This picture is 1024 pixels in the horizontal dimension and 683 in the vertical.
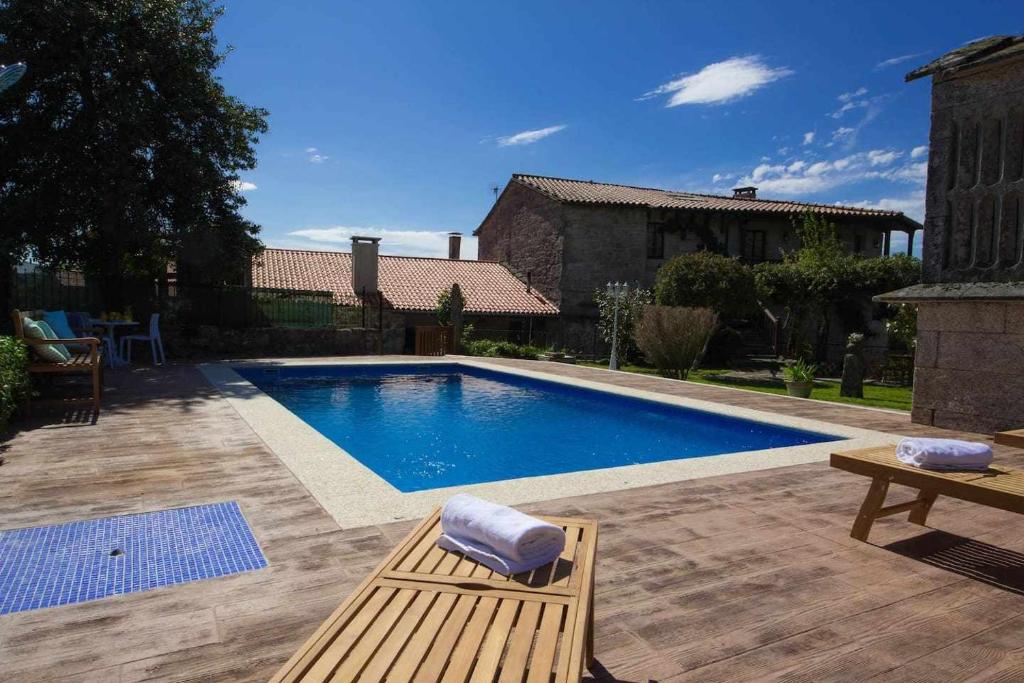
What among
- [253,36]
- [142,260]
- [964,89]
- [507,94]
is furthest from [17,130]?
[964,89]

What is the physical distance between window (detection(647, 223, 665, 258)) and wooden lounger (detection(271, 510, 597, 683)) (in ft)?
75.5

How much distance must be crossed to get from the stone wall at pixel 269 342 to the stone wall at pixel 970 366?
13.0 meters

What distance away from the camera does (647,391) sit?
10.0 metres

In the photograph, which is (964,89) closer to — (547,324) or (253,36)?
(253,36)

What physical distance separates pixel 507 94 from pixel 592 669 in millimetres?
17478

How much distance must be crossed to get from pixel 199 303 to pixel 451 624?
1609 cm

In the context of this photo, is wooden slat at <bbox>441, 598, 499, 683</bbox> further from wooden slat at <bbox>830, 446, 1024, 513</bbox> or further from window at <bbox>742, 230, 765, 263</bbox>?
window at <bbox>742, 230, 765, 263</bbox>

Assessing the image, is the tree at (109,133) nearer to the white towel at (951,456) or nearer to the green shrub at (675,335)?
the green shrub at (675,335)

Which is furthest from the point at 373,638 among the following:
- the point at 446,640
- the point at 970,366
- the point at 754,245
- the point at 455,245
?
the point at 455,245

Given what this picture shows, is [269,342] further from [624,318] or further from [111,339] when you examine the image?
[624,318]

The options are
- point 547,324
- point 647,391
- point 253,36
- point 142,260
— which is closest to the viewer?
point 647,391

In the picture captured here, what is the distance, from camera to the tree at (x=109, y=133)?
1216cm

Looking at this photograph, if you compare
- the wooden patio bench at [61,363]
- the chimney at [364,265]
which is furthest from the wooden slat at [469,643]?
the chimney at [364,265]

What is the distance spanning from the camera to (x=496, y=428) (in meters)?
8.59
